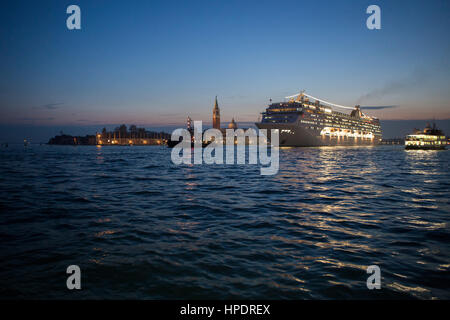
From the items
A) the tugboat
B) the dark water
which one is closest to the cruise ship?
the tugboat

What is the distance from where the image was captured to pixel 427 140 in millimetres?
100125

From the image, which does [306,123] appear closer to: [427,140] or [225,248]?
[427,140]

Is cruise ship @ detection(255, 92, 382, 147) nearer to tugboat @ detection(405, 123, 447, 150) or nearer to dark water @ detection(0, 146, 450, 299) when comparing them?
tugboat @ detection(405, 123, 447, 150)

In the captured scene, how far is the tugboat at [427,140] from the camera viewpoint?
9938 centimetres

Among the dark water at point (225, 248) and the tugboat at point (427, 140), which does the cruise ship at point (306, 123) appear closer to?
the tugboat at point (427, 140)

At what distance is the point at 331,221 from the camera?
924cm

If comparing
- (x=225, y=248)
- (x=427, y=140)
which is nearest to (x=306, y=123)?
(x=427, y=140)

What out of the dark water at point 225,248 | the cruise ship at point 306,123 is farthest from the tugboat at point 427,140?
the dark water at point 225,248

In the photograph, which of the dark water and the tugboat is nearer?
the dark water

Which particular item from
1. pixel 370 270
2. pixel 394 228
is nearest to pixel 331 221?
pixel 394 228

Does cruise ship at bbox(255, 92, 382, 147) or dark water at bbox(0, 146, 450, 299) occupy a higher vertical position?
cruise ship at bbox(255, 92, 382, 147)

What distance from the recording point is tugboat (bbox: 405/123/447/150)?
99375mm

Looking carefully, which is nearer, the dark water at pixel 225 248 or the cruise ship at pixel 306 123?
the dark water at pixel 225 248
